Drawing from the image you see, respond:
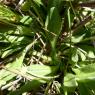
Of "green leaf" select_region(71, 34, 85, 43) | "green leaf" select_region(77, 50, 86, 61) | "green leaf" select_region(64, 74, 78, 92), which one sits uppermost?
"green leaf" select_region(71, 34, 85, 43)

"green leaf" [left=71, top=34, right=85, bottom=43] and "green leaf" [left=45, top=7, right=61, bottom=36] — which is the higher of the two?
"green leaf" [left=45, top=7, right=61, bottom=36]

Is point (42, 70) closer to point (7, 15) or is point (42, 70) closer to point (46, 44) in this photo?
point (46, 44)

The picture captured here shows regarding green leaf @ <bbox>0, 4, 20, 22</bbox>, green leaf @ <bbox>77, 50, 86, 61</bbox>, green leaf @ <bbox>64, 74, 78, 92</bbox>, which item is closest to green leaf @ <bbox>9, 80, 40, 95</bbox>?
green leaf @ <bbox>64, 74, 78, 92</bbox>

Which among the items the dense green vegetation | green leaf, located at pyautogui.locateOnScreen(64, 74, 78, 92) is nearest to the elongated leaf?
the dense green vegetation

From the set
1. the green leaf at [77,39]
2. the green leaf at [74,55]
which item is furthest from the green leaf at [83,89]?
the green leaf at [77,39]

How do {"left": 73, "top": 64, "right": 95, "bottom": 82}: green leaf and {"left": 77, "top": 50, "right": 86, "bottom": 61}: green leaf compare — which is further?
{"left": 77, "top": 50, "right": 86, "bottom": 61}: green leaf

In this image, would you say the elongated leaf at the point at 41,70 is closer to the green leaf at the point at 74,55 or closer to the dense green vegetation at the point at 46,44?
the dense green vegetation at the point at 46,44

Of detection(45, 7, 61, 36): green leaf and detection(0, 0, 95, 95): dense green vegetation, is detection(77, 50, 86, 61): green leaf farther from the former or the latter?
detection(45, 7, 61, 36): green leaf

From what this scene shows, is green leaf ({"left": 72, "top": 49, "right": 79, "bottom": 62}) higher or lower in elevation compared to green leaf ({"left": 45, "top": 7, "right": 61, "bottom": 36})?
lower

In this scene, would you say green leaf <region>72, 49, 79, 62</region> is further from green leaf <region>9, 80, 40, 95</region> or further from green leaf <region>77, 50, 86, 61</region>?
green leaf <region>9, 80, 40, 95</region>

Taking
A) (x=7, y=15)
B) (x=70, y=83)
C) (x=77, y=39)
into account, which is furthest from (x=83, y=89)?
(x=7, y=15)
